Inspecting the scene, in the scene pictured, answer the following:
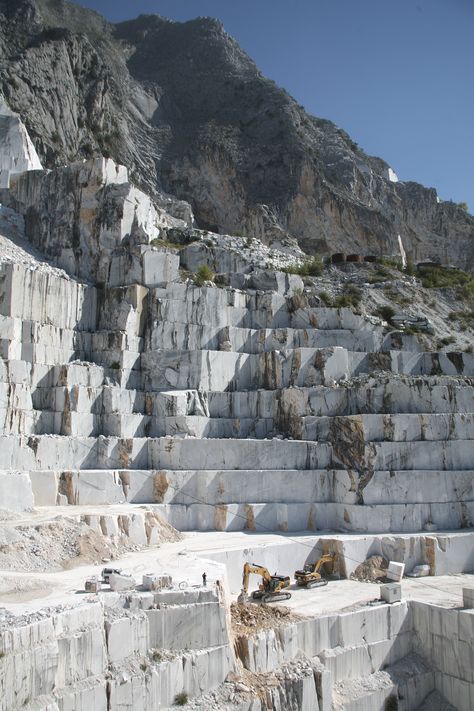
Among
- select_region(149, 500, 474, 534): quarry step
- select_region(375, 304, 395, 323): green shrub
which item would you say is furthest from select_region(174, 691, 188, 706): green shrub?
select_region(375, 304, 395, 323): green shrub

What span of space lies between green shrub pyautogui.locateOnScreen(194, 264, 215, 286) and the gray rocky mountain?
534 inches

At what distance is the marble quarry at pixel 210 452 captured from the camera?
43.8ft

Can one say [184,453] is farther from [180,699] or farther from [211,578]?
[180,699]

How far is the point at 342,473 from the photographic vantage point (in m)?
25.1

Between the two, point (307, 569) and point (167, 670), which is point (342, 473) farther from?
point (167, 670)

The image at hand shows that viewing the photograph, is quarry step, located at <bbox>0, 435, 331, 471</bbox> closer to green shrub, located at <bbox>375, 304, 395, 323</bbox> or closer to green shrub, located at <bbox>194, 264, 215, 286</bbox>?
green shrub, located at <bbox>194, 264, 215, 286</bbox>

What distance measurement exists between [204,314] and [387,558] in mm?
13757

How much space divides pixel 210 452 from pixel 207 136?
4054 centimetres

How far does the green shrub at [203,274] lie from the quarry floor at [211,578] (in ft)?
47.3

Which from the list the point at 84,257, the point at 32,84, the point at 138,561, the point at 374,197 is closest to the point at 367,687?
the point at 138,561

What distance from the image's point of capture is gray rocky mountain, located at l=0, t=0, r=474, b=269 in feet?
155

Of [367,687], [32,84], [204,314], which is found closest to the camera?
[367,687]

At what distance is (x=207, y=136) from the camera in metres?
59.6

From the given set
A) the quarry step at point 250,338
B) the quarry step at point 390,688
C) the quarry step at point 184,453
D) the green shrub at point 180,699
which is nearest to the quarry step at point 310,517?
the quarry step at point 184,453
